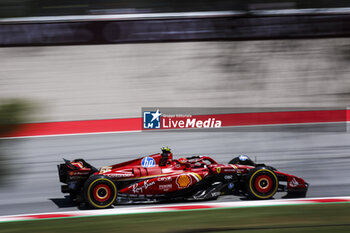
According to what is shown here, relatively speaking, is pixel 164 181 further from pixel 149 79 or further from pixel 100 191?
pixel 149 79

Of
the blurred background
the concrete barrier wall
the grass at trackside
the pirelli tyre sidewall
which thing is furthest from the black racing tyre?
the concrete barrier wall

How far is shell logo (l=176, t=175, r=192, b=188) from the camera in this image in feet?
19.6

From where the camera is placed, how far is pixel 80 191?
5945 mm

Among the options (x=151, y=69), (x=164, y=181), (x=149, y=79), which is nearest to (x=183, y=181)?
(x=164, y=181)

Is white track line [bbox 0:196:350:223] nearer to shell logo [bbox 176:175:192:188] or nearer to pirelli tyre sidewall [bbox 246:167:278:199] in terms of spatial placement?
pirelli tyre sidewall [bbox 246:167:278:199]

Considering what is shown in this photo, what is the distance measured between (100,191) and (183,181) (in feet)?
3.78

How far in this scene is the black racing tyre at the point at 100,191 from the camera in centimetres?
574

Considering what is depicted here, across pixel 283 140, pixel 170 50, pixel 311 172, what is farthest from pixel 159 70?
pixel 311 172

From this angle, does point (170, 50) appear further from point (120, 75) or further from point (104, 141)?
point (104, 141)

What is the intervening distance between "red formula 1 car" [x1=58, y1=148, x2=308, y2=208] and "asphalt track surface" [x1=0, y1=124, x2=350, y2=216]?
286mm

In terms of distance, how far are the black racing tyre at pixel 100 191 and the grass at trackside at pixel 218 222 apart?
65 cm

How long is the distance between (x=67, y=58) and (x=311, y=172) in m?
8.06

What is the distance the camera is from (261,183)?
6.05 meters

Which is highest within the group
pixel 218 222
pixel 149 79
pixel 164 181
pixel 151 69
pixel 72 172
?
pixel 151 69
